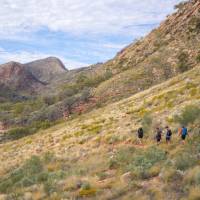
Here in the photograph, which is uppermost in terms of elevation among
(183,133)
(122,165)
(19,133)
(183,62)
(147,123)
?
(183,62)

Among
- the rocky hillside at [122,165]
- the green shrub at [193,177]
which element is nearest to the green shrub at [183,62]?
the rocky hillside at [122,165]

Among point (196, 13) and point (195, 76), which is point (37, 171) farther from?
point (196, 13)

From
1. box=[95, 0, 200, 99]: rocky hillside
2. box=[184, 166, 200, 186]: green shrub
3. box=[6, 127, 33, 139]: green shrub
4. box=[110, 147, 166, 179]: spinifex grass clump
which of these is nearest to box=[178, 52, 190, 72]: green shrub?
box=[95, 0, 200, 99]: rocky hillside

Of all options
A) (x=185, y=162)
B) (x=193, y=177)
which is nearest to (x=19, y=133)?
(x=185, y=162)

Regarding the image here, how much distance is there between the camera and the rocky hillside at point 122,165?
48.3ft

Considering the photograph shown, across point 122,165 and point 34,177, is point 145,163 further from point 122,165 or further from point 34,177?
point 34,177

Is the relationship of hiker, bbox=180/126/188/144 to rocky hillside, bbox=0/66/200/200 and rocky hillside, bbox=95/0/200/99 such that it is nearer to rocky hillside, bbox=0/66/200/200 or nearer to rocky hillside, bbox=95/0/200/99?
rocky hillside, bbox=0/66/200/200

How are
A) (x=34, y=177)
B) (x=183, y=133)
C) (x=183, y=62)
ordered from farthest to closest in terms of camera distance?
(x=183, y=62) < (x=183, y=133) < (x=34, y=177)

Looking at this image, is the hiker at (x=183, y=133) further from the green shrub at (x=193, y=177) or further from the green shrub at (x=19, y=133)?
the green shrub at (x=19, y=133)

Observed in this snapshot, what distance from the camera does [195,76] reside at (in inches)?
1692

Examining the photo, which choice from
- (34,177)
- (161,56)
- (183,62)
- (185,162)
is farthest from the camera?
(161,56)

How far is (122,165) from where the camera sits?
19688 millimetres

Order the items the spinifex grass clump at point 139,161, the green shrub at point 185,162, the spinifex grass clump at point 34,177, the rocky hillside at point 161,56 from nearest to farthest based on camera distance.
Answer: the green shrub at point 185,162 → the spinifex grass clump at point 139,161 → the spinifex grass clump at point 34,177 → the rocky hillside at point 161,56

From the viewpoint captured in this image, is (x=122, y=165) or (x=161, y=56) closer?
(x=122, y=165)
